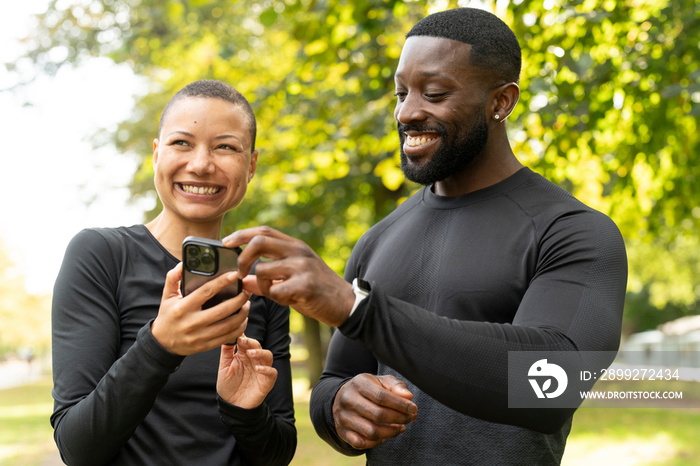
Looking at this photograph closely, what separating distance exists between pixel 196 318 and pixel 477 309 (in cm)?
94

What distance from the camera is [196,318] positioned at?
6.13 feet

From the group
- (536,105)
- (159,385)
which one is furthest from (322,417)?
(536,105)

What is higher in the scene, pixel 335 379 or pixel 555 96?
pixel 555 96

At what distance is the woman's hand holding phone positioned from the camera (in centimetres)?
185

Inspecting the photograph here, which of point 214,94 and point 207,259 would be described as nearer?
point 207,259

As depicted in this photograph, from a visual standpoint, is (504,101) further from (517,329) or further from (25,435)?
(25,435)

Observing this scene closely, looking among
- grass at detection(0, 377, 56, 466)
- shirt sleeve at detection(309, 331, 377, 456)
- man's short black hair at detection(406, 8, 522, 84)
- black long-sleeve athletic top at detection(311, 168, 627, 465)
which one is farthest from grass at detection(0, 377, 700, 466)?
man's short black hair at detection(406, 8, 522, 84)

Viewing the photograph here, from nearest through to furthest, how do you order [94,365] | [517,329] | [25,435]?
[517,329] → [94,365] → [25,435]

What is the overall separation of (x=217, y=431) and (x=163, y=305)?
69 centimetres

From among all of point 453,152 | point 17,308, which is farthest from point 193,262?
point 17,308

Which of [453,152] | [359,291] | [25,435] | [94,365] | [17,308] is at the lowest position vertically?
[17,308]

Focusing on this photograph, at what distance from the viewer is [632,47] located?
18.8 ft

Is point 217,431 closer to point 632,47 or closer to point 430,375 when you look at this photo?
point 430,375

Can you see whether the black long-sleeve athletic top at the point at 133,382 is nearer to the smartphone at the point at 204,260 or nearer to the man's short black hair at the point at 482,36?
the smartphone at the point at 204,260
